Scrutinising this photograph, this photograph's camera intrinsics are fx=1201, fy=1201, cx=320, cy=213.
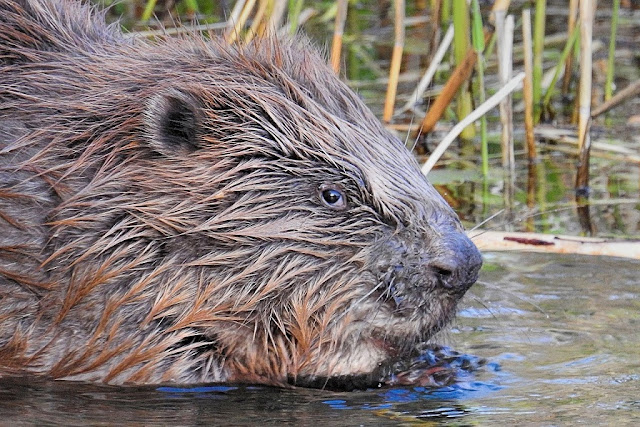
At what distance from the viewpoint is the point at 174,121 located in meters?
3.24

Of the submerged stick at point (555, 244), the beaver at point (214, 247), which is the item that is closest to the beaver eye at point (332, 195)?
the beaver at point (214, 247)

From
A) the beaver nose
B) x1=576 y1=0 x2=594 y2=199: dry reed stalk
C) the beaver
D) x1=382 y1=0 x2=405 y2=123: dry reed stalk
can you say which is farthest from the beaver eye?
x1=382 y1=0 x2=405 y2=123: dry reed stalk

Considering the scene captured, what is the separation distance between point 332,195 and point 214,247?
0.35 meters

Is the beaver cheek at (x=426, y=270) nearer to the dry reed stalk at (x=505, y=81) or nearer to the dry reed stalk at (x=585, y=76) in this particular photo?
the dry reed stalk at (x=585, y=76)

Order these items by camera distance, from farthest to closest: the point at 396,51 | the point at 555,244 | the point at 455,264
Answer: the point at 396,51, the point at 555,244, the point at 455,264

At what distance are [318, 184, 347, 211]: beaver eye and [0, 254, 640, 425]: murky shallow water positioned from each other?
50cm

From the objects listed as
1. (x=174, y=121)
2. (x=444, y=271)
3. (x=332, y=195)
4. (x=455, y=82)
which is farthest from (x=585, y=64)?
(x=174, y=121)

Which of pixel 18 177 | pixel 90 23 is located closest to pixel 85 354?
pixel 18 177

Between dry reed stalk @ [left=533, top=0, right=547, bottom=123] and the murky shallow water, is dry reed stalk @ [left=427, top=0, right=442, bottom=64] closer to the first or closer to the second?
dry reed stalk @ [left=533, top=0, right=547, bottom=123]

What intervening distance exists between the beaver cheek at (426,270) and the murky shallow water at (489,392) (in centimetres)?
27

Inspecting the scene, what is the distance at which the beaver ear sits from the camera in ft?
10.5

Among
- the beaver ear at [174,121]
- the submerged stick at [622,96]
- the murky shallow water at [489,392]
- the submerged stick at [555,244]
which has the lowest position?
the murky shallow water at [489,392]

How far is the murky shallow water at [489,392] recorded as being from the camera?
2895 millimetres

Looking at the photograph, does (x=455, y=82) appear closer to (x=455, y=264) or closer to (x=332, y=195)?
(x=332, y=195)
